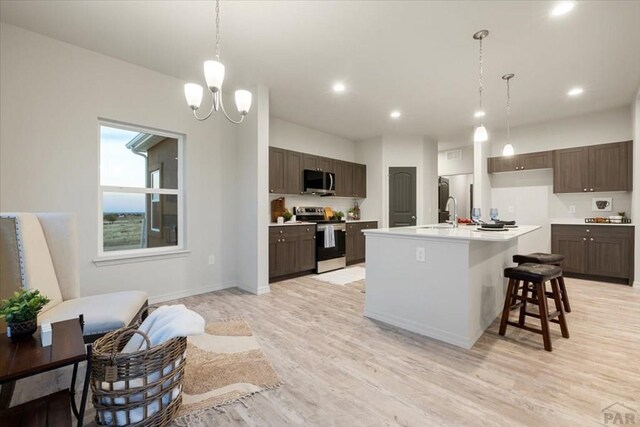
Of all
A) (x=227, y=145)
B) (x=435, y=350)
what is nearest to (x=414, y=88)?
(x=227, y=145)

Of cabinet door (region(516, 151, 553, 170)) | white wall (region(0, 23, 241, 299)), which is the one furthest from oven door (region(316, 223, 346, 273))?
cabinet door (region(516, 151, 553, 170))

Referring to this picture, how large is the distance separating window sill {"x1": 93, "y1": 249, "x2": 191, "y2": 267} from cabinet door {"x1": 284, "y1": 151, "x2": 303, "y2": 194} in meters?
2.01

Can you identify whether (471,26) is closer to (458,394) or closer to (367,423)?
(458,394)

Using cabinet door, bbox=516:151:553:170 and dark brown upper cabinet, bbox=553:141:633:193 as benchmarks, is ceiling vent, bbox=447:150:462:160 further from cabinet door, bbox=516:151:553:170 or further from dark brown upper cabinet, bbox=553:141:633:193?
dark brown upper cabinet, bbox=553:141:633:193

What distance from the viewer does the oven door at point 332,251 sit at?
16.9 ft

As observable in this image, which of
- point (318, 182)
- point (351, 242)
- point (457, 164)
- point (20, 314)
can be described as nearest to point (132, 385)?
point (20, 314)

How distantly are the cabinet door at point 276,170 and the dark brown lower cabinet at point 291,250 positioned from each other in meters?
0.74

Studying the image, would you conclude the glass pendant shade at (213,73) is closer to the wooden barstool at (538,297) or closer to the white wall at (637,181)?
the wooden barstool at (538,297)

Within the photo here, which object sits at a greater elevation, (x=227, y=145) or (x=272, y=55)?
(x=272, y=55)

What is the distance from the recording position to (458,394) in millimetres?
1808

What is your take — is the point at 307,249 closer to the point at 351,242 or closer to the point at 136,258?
the point at 351,242

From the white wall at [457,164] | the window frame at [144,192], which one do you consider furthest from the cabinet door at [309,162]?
the white wall at [457,164]

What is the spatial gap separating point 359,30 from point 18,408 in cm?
354

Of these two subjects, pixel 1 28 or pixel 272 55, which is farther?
pixel 272 55
